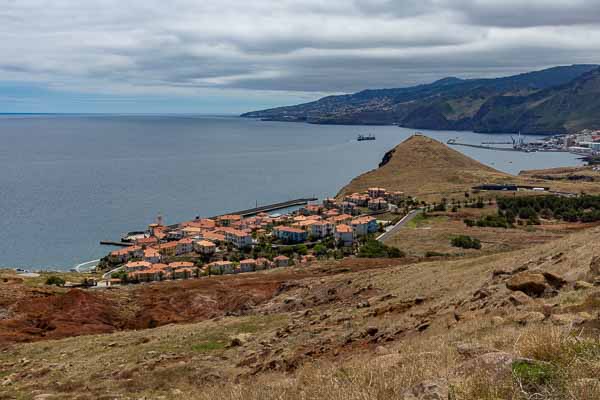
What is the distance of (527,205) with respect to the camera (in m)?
72.5

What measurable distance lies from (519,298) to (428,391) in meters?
7.79

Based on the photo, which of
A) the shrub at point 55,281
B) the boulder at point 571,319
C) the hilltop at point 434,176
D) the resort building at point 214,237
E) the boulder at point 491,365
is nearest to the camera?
the boulder at point 491,365

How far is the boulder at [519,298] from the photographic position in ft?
40.7

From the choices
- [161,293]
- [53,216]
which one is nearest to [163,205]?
[53,216]

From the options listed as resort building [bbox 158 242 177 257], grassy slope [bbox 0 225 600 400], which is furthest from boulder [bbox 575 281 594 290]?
resort building [bbox 158 242 177 257]

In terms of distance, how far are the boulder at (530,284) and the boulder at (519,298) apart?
54cm

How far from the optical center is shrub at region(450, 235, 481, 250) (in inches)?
1948

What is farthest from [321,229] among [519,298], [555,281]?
[519,298]

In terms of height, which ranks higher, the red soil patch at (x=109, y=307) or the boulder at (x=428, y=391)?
the boulder at (x=428, y=391)

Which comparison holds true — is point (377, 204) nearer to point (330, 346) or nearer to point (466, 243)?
point (466, 243)

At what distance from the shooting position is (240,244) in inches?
2721

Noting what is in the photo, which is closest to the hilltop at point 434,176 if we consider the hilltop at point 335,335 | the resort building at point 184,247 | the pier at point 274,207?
the pier at point 274,207

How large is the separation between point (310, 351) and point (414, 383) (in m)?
8.08

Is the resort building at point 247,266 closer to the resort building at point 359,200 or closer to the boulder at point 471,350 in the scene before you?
the resort building at point 359,200
